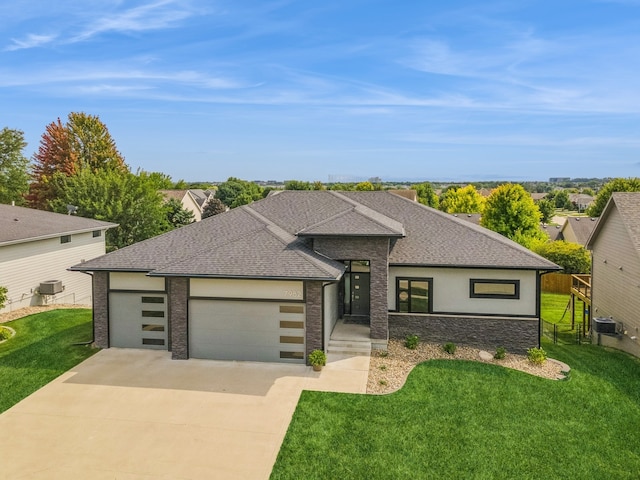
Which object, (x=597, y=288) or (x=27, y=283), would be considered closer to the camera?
(x=597, y=288)

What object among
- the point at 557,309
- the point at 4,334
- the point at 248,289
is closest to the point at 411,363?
the point at 248,289

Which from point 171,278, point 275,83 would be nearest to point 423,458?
point 171,278

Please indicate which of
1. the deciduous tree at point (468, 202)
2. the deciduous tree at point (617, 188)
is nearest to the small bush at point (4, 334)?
the deciduous tree at point (468, 202)

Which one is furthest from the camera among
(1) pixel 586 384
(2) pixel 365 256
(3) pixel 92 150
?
(3) pixel 92 150

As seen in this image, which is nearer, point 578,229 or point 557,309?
point 557,309

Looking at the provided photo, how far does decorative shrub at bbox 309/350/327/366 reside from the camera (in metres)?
12.3

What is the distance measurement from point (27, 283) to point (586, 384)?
2262 cm

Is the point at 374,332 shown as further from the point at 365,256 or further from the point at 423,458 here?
the point at 423,458

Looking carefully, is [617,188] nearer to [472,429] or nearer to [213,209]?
[472,429]

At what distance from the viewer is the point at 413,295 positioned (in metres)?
14.7

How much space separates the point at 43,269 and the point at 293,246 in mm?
14422

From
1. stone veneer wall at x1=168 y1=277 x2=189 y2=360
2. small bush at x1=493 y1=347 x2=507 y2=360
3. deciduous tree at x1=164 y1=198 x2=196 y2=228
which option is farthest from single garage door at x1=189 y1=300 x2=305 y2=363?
deciduous tree at x1=164 y1=198 x2=196 y2=228

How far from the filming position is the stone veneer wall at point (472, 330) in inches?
547

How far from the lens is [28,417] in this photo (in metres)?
9.73
